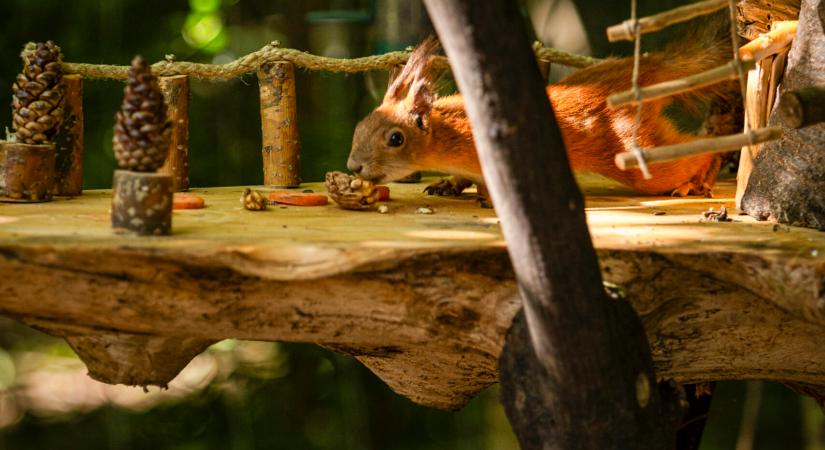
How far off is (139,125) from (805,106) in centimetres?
99

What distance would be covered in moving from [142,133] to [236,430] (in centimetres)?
164

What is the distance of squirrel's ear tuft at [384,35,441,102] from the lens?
211 centimetres

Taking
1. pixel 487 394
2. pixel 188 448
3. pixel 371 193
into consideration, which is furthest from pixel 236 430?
pixel 371 193

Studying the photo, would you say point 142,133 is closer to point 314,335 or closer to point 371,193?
point 314,335

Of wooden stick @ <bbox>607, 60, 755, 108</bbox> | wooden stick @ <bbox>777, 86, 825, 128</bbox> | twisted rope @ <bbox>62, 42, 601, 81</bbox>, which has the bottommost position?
wooden stick @ <bbox>777, 86, 825, 128</bbox>

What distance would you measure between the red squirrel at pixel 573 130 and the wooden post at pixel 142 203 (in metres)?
0.74

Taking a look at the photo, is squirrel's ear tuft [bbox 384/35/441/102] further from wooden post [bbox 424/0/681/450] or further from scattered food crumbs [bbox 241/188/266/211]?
wooden post [bbox 424/0/681/450]

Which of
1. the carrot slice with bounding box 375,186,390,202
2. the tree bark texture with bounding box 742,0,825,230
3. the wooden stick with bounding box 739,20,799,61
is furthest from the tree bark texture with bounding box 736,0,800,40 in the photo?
the carrot slice with bounding box 375,186,390,202

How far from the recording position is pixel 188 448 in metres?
2.91

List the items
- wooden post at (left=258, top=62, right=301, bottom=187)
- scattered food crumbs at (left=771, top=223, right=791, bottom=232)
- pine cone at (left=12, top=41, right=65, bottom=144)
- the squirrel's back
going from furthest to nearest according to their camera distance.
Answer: wooden post at (left=258, top=62, right=301, bottom=187) < the squirrel's back < pine cone at (left=12, top=41, right=65, bottom=144) < scattered food crumbs at (left=771, top=223, right=791, bottom=232)

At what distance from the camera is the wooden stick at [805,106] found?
4.42 ft

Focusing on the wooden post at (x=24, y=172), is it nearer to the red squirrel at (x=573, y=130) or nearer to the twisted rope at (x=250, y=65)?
the twisted rope at (x=250, y=65)

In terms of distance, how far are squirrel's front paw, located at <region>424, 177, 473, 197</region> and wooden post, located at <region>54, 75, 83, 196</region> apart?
821mm

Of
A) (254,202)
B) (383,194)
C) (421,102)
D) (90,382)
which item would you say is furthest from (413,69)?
(90,382)
